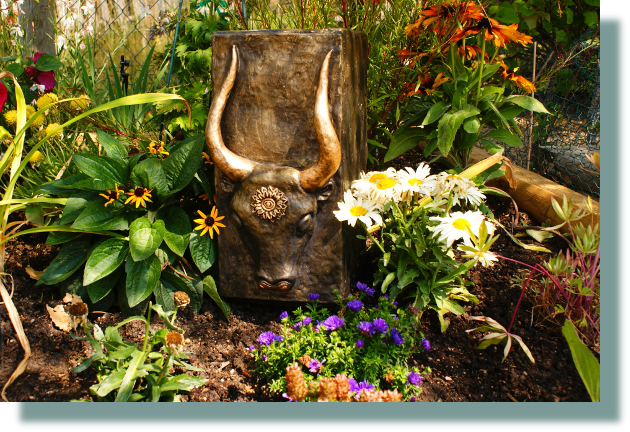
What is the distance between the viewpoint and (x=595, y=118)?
12.4 ft

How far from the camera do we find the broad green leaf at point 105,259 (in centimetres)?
235

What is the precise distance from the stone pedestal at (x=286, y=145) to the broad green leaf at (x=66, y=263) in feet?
2.31

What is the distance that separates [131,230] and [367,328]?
1.15 m

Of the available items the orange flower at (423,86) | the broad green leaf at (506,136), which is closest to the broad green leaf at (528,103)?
the broad green leaf at (506,136)

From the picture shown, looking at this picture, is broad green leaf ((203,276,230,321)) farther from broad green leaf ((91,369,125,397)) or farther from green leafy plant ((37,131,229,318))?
broad green leaf ((91,369,125,397))

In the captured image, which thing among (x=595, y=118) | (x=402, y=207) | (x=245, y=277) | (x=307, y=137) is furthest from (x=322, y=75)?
(x=595, y=118)

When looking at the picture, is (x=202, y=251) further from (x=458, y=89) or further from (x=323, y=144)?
(x=458, y=89)

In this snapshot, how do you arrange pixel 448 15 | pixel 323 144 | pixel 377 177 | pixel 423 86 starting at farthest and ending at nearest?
pixel 423 86
pixel 448 15
pixel 377 177
pixel 323 144

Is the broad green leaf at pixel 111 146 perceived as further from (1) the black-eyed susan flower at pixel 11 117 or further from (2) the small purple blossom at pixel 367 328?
(2) the small purple blossom at pixel 367 328

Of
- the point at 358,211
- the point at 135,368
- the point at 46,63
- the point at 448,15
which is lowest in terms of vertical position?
the point at 135,368

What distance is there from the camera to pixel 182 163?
Result: 2543 millimetres

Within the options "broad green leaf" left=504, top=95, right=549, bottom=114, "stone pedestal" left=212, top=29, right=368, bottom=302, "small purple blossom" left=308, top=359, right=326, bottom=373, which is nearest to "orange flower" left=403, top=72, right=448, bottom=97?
"broad green leaf" left=504, top=95, right=549, bottom=114

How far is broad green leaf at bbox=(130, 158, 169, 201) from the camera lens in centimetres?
250

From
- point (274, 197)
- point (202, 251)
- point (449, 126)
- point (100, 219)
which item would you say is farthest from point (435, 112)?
point (100, 219)
